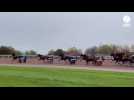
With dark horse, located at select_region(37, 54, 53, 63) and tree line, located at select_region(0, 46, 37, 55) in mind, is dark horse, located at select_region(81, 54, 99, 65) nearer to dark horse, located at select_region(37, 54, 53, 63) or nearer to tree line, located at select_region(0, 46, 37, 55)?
dark horse, located at select_region(37, 54, 53, 63)

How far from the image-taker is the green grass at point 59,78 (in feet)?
22.9

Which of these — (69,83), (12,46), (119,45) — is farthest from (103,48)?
(12,46)

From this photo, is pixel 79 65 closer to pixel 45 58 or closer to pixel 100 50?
pixel 100 50

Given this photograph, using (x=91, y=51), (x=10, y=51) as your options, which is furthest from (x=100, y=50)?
(x=10, y=51)

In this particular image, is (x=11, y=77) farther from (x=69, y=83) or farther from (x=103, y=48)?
(x=103, y=48)

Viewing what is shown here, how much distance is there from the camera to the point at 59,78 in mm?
7102

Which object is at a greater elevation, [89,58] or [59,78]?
[89,58]

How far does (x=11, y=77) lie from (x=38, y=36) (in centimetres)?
68

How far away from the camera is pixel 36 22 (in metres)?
7.14

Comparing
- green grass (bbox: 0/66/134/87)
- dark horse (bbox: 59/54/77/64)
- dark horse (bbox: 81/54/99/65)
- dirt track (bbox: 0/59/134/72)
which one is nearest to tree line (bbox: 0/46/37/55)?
dirt track (bbox: 0/59/134/72)

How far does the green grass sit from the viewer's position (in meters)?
6.98
